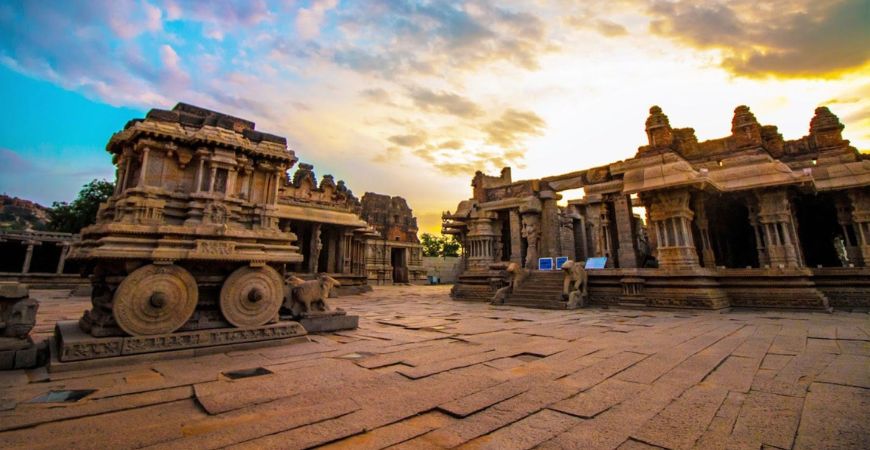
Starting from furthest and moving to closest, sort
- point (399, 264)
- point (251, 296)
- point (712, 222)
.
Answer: point (399, 264), point (712, 222), point (251, 296)

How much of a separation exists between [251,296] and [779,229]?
1642 centimetres

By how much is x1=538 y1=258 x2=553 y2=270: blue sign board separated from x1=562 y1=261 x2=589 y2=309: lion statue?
144 inches

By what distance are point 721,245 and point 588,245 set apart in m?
6.46

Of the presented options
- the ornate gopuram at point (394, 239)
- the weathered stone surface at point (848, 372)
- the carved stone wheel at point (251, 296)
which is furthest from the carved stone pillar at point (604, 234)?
the ornate gopuram at point (394, 239)

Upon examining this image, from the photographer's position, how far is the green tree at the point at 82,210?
2743 centimetres

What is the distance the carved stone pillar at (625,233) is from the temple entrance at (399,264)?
24955mm

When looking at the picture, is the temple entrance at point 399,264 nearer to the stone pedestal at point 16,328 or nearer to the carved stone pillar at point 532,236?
the carved stone pillar at point 532,236

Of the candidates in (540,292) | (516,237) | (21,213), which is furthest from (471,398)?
(21,213)

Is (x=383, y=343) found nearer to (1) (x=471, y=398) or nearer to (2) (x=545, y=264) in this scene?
(1) (x=471, y=398)

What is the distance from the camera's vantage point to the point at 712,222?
53.5 ft

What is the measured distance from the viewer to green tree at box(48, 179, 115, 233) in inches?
1080

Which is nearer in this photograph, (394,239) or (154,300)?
(154,300)

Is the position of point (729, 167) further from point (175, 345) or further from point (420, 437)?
point (175, 345)

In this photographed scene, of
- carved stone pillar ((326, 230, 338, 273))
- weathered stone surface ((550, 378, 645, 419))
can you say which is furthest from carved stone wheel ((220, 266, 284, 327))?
carved stone pillar ((326, 230, 338, 273))
